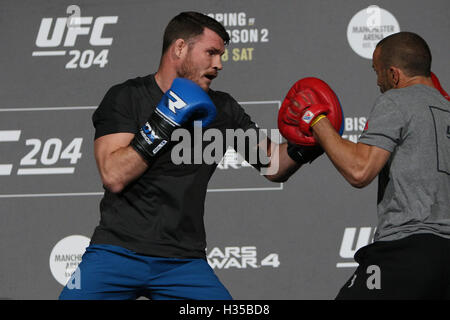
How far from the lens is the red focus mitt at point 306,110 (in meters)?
1.94

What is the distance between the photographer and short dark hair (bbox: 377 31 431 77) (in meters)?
1.88

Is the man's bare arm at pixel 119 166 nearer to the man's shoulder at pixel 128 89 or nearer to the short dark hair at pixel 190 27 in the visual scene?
the man's shoulder at pixel 128 89

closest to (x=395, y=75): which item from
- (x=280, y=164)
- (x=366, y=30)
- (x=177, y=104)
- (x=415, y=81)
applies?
(x=415, y=81)

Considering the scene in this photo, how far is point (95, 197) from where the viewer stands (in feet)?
10.5

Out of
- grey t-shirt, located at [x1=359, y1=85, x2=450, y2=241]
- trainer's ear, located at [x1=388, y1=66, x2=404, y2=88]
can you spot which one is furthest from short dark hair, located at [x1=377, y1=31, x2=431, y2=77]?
grey t-shirt, located at [x1=359, y1=85, x2=450, y2=241]

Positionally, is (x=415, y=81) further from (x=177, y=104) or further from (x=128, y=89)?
(x=128, y=89)

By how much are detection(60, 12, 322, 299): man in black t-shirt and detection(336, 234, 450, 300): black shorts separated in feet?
1.69

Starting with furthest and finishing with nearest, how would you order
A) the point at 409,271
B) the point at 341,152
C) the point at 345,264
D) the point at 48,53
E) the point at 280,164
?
the point at 48,53 < the point at 345,264 < the point at 280,164 < the point at 341,152 < the point at 409,271

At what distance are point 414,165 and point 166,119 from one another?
0.82 meters

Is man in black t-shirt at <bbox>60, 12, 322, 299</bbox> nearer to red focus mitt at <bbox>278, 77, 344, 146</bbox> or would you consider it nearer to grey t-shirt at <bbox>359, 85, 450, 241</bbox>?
red focus mitt at <bbox>278, 77, 344, 146</bbox>

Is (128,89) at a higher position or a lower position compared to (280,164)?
higher

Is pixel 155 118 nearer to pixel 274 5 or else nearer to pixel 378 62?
pixel 378 62

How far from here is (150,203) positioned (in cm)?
197

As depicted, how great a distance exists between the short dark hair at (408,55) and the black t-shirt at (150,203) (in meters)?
0.78
